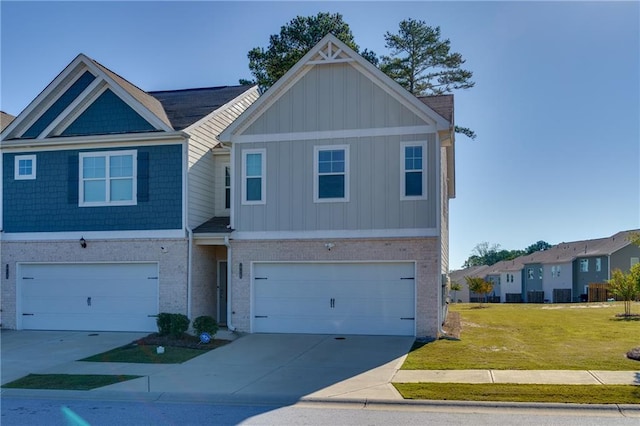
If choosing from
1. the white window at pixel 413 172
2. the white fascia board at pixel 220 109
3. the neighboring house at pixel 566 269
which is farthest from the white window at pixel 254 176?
the neighboring house at pixel 566 269

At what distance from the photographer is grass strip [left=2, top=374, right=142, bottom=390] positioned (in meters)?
10.9

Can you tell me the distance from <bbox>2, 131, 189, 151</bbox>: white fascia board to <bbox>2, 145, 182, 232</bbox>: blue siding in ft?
0.62

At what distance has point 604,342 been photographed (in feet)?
49.1

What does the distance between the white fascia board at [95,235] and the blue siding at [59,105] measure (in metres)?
3.13

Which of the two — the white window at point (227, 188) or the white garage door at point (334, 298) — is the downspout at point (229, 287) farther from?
the white window at point (227, 188)

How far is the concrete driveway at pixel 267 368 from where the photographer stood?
1020cm

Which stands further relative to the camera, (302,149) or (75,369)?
(302,149)

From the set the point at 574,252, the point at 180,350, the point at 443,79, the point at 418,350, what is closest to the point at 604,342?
the point at 418,350

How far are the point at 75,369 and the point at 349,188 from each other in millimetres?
8388

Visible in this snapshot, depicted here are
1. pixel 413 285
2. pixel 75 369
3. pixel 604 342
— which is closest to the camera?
pixel 75 369

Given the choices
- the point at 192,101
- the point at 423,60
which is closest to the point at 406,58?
the point at 423,60

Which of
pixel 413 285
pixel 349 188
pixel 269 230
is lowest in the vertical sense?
pixel 413 285

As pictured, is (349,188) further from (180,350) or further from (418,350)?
(180,350)

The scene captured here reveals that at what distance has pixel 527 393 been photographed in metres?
9.37
